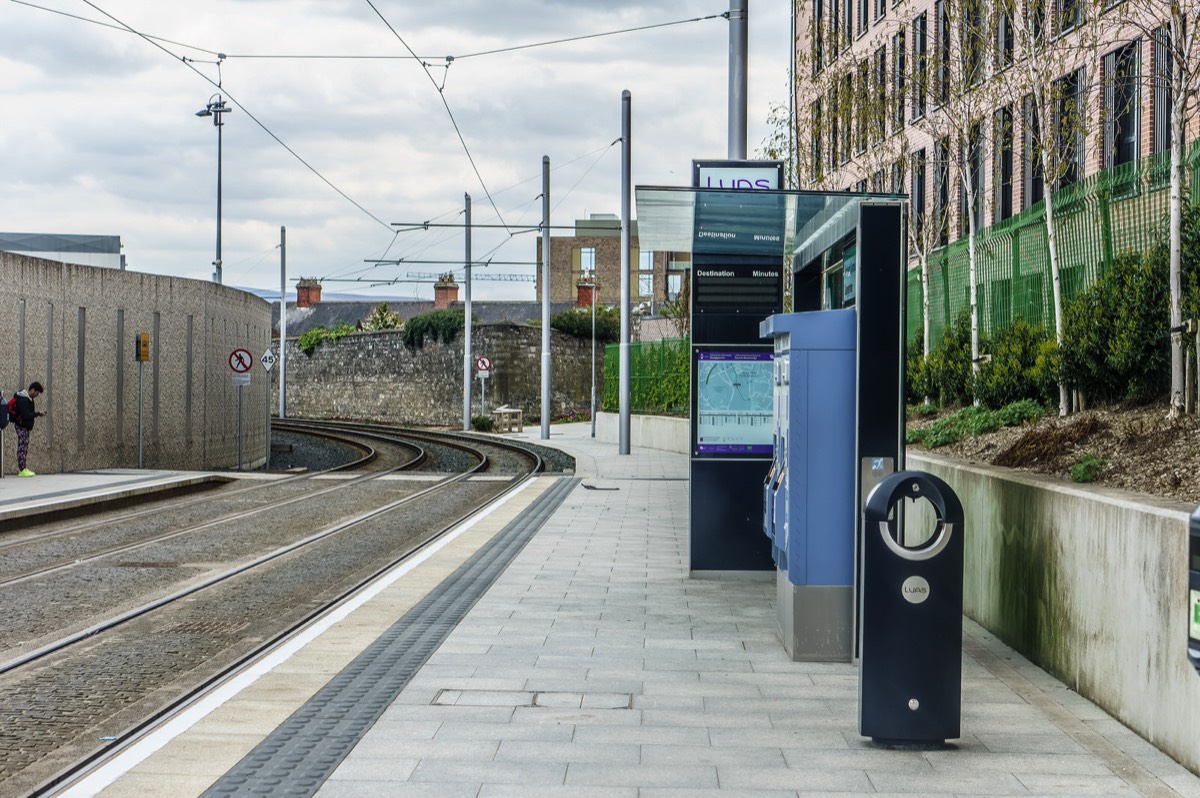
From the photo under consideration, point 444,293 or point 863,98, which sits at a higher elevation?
point 444,293

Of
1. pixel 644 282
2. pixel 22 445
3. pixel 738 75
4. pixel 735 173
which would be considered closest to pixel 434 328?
pixel 644 282

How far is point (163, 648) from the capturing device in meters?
8.09

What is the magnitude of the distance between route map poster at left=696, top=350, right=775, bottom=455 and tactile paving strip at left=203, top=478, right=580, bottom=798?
2068mm

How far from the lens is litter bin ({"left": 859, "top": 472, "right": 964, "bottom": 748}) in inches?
213

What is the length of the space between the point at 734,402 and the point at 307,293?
88.4 metres

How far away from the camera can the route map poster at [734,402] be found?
33.7 ft

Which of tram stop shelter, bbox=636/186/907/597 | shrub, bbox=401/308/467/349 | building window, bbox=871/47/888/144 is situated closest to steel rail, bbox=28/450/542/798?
tram stop shelter, bbox=636/186/907/597

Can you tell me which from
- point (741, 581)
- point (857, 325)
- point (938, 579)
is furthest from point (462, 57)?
point (938, 579)

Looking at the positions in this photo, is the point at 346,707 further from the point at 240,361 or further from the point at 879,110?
the point at 240,361

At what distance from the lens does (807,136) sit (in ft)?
85.7

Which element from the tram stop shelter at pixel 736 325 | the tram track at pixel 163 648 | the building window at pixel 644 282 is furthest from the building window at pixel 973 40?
the building window at pixel 644 282

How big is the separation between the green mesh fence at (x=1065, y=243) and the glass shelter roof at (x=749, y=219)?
121 inches

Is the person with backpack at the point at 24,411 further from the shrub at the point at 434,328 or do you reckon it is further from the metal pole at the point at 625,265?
the shrub at the point at 434,328

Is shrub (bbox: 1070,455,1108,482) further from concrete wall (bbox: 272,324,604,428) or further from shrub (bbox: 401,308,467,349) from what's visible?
shrub (bbox: 401,308,467,349)
